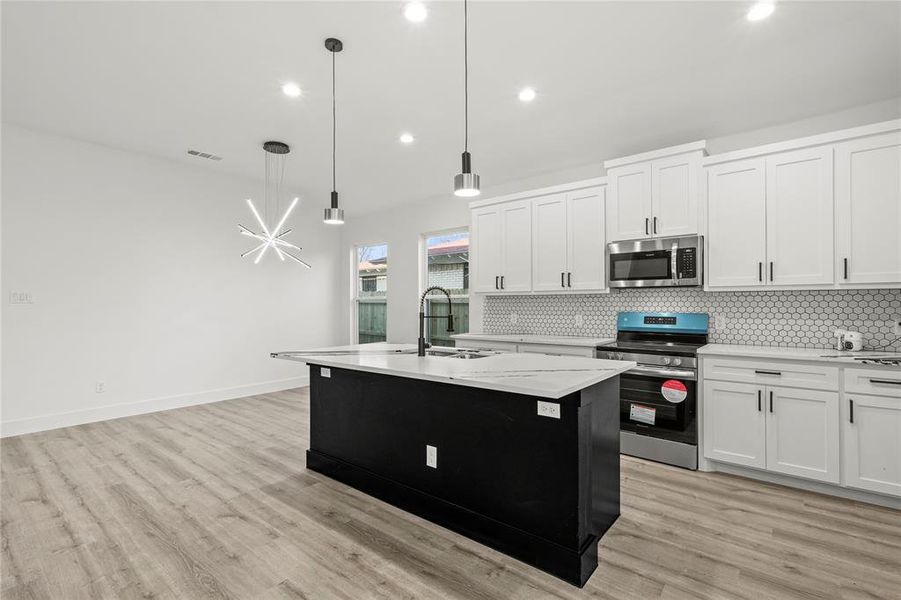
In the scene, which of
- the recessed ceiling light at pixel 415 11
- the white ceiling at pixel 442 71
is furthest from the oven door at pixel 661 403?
the recessed ceiling light at pixel 415 11

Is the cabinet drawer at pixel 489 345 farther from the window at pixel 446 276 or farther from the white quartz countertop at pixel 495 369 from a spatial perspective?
the white quartz countertop at pixel 495 369

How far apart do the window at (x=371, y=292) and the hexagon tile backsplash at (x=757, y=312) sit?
302 centimetres

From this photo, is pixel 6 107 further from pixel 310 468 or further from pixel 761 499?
pixel 761 499

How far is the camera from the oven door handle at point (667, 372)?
3320 mm

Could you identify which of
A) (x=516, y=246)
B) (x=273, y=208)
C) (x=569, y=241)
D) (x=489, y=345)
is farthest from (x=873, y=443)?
(x=273, y=208)

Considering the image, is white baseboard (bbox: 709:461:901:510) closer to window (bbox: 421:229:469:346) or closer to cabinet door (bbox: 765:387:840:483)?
cabinet door (bbox: 765:387:840:483)

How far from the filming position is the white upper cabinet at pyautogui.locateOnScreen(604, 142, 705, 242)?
363 cm

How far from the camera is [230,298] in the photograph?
229 inches

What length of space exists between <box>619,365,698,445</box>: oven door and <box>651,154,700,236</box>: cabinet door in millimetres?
1256

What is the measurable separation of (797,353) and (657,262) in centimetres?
122

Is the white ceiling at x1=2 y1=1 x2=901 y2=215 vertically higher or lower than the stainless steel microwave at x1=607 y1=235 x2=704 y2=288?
higher

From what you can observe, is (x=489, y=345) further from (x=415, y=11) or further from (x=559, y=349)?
(x=415, y=11)

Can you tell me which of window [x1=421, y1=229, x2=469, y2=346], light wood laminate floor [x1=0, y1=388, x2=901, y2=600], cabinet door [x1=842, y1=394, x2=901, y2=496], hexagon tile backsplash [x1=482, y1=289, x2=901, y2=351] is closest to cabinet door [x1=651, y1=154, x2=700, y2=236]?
hexagon tile backsplash [x1=482, y1=289, x2=901, y2=351]

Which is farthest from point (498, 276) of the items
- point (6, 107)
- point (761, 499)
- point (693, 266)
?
point (6, 107)
